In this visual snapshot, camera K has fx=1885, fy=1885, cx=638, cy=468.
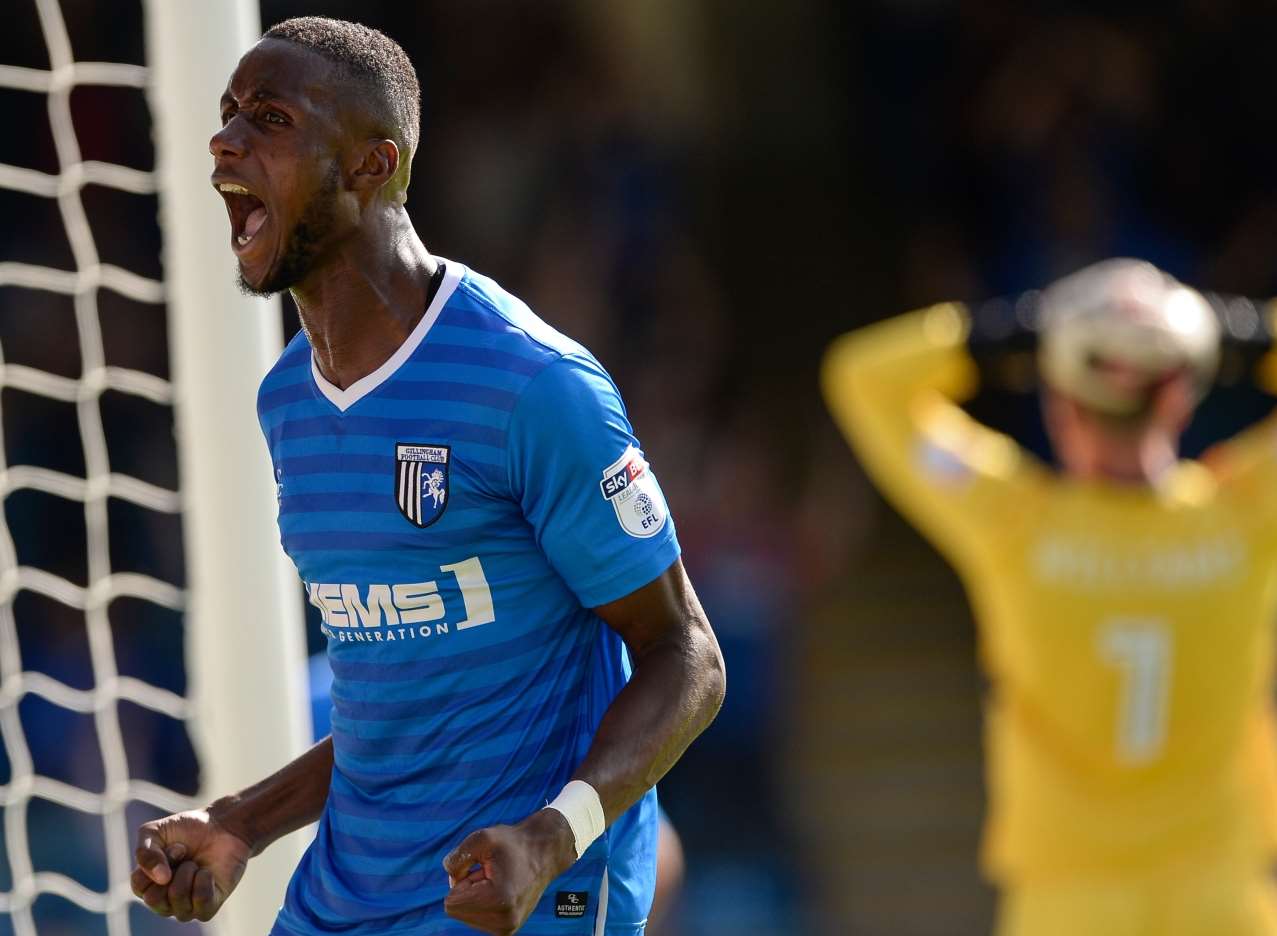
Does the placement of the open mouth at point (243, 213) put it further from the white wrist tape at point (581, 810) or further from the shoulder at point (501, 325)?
the white wrist tape at point (581, 810)

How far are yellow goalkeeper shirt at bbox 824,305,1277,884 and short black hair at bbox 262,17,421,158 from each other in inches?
98.6

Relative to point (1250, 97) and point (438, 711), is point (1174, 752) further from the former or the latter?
point (1250, 97)

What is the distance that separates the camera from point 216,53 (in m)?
3.36

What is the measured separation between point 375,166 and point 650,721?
0.77 meters

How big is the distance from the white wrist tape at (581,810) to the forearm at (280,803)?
601 millimetres

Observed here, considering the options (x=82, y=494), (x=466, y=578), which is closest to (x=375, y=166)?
(x=466, y=578)

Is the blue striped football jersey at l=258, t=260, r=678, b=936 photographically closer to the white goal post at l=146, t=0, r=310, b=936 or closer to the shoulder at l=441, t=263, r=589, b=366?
the shoulder at l=441, t=263, r=589, b=366

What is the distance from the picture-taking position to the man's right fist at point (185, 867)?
2.44 metres

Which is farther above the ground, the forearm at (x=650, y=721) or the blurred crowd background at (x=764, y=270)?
the forearm at (x=650, y=721)

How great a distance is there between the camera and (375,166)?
7.77 feet

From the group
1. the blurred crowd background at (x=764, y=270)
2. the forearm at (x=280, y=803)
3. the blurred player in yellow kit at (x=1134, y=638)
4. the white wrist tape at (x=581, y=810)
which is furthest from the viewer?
the blurred crowd background at (x=764, y=270)

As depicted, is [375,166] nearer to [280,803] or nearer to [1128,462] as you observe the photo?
[280,803]

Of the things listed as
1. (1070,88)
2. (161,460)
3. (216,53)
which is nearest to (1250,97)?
(1070,88)

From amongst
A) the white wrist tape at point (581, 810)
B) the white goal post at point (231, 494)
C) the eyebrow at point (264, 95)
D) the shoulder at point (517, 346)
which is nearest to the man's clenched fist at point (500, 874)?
the white wrist tape at point (581, 810)
